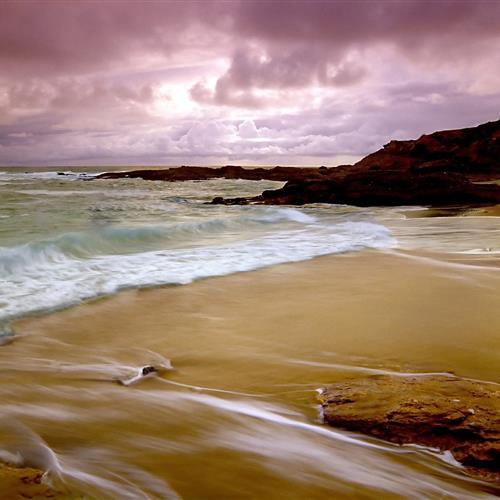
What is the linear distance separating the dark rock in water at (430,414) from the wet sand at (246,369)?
0.31 ft

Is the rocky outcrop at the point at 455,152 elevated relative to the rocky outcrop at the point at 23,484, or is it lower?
elevated

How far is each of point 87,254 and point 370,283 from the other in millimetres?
5300

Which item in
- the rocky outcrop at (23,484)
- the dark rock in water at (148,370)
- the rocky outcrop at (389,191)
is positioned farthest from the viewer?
the rocky outcrop at (389,191)

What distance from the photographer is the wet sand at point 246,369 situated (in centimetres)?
218

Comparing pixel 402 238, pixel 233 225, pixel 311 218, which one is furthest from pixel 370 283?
pixel 311 218

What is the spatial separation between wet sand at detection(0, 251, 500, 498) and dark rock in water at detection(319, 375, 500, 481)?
95mm

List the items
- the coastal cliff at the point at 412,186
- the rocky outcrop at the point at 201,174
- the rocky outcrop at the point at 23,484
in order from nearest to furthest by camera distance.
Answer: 1. the rocky outcrop at the point at 23,484
2. the coastal cliff at the point at 412,186
3. the rocky outcrop at the point at 201,174

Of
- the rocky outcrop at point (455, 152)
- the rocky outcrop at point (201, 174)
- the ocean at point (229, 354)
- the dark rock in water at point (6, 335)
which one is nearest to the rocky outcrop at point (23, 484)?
the ocean at point (229, 354)

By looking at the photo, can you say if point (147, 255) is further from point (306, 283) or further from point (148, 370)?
point (148, 370)

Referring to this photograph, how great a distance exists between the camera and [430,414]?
2.52 meters

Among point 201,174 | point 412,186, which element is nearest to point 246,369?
point 412,186

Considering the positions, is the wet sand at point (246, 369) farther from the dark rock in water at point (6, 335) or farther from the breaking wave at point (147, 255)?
the breaking wave at point (147, 255)

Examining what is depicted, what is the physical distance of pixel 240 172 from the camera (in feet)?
229

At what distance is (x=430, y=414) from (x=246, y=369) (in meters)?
1.33
